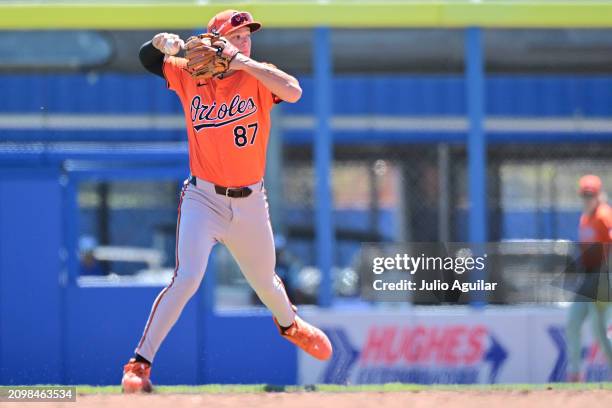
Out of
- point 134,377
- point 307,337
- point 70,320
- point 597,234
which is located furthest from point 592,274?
point 134,377

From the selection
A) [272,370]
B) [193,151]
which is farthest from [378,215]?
[193,151]

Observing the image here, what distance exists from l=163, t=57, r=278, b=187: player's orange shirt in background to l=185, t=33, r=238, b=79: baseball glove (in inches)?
10.5

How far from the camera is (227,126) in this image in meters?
5.07

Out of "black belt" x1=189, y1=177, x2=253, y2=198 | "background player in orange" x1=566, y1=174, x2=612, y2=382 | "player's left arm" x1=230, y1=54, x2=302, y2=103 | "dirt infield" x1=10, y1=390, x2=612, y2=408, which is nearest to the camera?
"dirt infield" x1=10, y1=390, x2=612, y2=408

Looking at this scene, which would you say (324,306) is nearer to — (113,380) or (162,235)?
(113,380)

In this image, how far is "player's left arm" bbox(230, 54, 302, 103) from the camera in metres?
4.85

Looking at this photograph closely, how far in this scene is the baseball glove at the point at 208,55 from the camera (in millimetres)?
4781

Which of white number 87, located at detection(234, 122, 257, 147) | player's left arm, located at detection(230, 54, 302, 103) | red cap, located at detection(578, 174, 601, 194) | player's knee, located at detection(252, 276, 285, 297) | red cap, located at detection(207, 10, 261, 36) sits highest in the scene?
red cap, located at detection(207, 10, 261, 36)

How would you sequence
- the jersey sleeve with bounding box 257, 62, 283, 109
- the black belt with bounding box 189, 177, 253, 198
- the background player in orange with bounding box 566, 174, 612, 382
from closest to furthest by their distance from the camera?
the black belt with bounding box 189, 177, 253, 198 < the jersey sleeve with bounding box 257, 62, 283, 109 < the background player in orange with bounding box 566, 174, 612, 382

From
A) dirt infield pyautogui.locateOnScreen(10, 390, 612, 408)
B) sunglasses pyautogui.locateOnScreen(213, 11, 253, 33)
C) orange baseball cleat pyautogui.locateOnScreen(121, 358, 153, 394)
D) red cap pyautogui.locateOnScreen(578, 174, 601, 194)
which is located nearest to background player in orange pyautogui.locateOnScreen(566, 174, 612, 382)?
red cap pyautogui.locateOnScreen(578, 174, 601, 194)

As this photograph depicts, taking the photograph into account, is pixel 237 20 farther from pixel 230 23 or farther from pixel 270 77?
pixel 270 77

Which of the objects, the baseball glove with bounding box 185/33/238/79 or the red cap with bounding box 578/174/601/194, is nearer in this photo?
the baseball glove with bounding box 185/33/238/79

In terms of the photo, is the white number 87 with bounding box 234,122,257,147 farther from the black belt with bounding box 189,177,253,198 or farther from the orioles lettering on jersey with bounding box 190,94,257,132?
the black belt with bounding box 189,177,253,198

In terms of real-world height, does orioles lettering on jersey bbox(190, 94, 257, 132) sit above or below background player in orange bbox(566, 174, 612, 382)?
above
